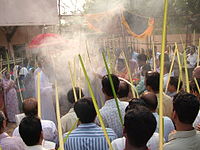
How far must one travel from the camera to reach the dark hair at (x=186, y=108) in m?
1.65

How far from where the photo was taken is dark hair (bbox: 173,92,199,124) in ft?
5.42

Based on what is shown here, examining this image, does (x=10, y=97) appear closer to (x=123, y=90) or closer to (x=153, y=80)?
(x=123, y=90)

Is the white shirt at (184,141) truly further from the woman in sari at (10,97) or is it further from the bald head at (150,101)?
the woman in sari at (10,97)

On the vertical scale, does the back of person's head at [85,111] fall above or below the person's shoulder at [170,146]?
above

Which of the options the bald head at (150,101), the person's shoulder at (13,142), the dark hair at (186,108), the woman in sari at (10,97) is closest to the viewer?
the dark hair at (186,108)

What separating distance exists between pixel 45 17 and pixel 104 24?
3.48 meters

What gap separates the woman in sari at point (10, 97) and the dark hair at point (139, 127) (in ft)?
15.7

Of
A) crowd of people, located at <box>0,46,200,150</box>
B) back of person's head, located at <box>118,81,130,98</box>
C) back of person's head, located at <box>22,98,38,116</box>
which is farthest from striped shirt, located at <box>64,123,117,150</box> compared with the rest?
back of person's head, located at <box>118,81,130,98</box>

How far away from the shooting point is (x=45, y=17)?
14.0 feet

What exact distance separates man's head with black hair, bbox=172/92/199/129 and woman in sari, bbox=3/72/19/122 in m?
4.70

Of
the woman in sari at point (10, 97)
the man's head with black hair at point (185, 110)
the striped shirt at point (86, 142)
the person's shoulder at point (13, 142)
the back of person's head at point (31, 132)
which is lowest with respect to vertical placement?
the woman in sari at point (10, 97)

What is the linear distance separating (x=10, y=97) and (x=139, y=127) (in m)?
5.09

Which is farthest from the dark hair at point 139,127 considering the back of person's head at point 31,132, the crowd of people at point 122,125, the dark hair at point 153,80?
the dark hair at point 153,80

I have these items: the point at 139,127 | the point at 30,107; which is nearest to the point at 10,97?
the point at 30,107
